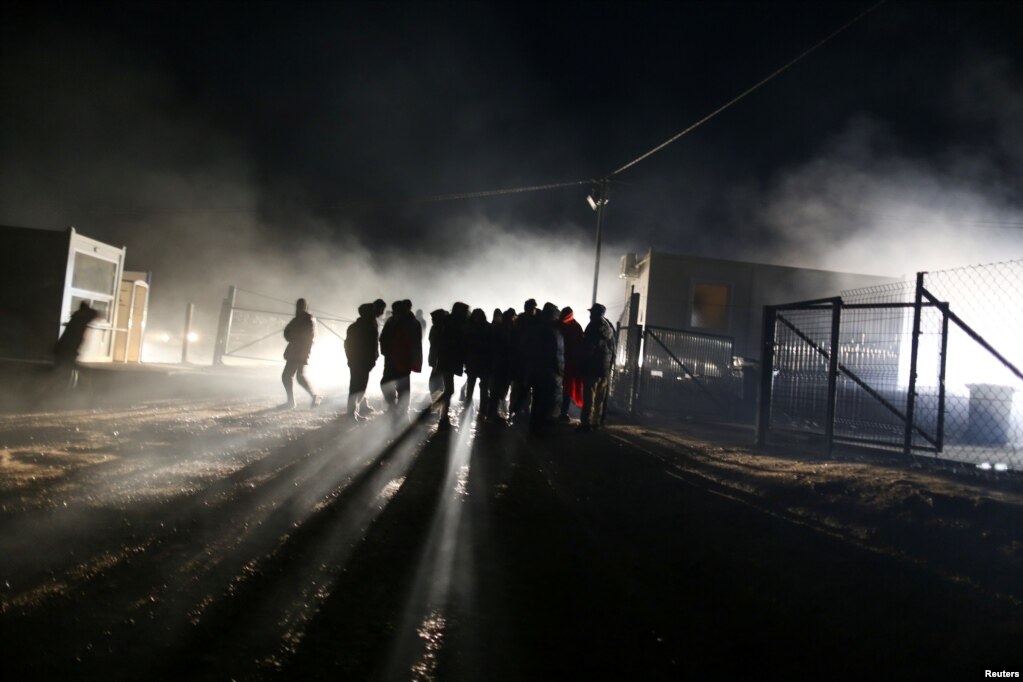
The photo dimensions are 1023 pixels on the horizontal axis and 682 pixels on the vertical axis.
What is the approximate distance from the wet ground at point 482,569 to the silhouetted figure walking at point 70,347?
123 inches

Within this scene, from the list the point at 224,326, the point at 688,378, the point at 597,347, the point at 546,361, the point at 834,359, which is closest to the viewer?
the point at 834,359

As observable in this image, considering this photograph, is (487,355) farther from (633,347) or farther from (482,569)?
(482,569)

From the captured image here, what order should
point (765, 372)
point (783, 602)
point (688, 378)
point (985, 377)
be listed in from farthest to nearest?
point (688, 378) < point (985, 377) < point (765, 372) < point (783, 602)

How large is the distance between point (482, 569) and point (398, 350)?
5954 millimetres

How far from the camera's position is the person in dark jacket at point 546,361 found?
8.88 m

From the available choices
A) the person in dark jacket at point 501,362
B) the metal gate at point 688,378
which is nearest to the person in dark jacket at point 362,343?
the person in dark jacket at point 501,362

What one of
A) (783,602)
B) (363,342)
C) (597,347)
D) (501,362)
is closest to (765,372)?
(597,347)

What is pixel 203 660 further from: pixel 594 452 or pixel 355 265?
Answer: pixel 355 265

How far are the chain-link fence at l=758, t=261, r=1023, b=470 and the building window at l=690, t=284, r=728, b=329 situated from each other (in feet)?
40.2

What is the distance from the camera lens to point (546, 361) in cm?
888

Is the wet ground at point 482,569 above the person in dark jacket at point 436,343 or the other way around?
the other way around

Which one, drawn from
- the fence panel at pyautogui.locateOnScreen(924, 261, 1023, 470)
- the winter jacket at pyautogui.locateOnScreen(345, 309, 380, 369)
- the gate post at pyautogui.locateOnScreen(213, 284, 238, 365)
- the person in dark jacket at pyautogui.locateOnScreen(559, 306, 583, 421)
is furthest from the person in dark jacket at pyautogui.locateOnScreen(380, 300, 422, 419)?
the gate post at pyautogui.locateOnScreen(213, 284, 238, 365)

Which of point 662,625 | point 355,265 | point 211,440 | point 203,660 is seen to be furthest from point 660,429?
point 355,265

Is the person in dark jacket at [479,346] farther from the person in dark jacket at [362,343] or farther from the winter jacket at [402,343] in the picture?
the person in dark jacket at [362,343]
